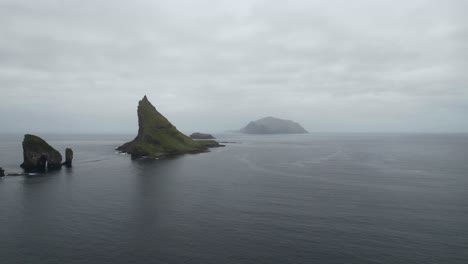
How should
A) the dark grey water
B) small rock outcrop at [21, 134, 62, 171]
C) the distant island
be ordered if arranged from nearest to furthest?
1. the dark grey water
2. small rock outcrop at [21, 134, 62, 171]
3. the distant island

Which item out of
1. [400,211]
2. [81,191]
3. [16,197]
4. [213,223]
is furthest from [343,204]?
[16,197]

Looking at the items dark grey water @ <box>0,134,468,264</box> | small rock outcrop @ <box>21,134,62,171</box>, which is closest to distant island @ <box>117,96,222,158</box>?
small rock outcrop @ <box>21,134,62,171</box>

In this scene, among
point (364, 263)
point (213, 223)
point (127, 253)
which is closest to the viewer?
point (364, 263)

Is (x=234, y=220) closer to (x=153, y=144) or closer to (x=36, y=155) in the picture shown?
(x=36, y=155)

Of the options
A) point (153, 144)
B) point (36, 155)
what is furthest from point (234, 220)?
point (153, 144)

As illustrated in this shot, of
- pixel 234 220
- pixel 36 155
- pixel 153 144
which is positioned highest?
pixel 153 144

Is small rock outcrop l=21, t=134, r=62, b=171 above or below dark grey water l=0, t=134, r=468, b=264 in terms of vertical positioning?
above

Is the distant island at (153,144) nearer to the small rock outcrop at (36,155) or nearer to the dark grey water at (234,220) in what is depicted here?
the small rock outcrop at (36,155)

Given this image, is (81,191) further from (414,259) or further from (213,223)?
(414,259)

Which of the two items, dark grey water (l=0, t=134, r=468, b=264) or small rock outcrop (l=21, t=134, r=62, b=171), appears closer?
dark grey water (l=0, t=134, r=468, b=264)

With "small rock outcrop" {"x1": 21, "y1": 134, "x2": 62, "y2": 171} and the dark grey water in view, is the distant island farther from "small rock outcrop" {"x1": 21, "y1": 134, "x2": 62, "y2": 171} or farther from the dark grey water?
the dark grey water

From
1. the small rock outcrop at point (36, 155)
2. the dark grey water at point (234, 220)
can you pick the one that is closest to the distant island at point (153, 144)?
the small rock outcrop at point (36, 155)
